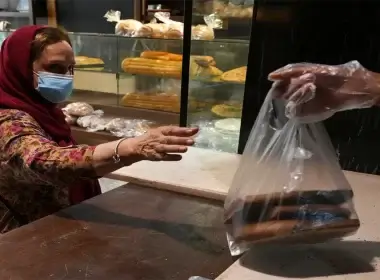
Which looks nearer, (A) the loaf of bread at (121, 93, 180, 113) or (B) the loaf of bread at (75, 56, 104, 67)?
(A) the loaf of bread at (121, 93, 180, 113)

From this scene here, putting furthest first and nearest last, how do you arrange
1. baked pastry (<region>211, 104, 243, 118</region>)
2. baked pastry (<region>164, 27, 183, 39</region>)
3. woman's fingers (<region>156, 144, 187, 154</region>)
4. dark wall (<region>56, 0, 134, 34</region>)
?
dark wall (<region>56, 0, 134, 34</region>)
baked pastry (<region>164, 27, 183, 39</region>)
baked pastry (<region>211, 104, 243, 118</region>)
woman's fingers (<region>156, 144, 187, 154</region>)

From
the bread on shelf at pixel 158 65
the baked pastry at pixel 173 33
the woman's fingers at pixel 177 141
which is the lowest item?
the bread on shelf at pixel 158 65

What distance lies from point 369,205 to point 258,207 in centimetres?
45

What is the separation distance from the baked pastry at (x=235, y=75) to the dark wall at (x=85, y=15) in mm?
1223

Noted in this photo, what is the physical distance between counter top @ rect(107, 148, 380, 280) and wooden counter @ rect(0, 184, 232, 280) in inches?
2.4

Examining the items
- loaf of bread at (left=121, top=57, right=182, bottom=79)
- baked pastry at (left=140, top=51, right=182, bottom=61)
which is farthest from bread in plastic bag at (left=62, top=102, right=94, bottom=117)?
baked pastry at (left=140, top=51, right=182, bottom=61)

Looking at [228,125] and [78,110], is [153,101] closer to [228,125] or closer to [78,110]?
[78,110]

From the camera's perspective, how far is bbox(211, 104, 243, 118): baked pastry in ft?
6.30

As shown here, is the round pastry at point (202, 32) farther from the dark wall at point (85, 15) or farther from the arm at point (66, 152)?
the dark wall at point (85, 15)

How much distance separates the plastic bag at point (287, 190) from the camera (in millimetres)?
735

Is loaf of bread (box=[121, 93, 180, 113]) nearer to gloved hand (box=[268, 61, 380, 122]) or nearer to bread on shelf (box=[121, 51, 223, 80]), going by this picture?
bread on shelf (box=[121, 51, 223, 80])

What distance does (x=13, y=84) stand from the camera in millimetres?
1160

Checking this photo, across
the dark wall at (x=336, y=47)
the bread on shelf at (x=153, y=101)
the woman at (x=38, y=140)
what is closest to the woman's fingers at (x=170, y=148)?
the woman at (x=38, y=140)

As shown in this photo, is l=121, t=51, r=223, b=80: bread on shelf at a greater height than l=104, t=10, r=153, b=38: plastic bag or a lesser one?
lesser
